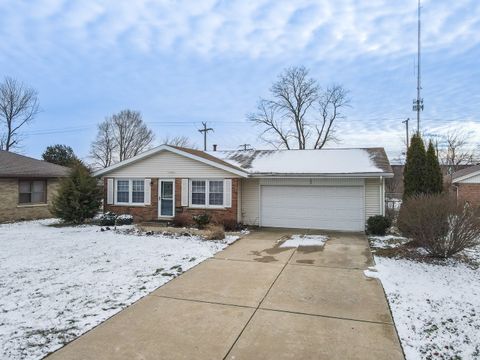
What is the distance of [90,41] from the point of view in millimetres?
12602

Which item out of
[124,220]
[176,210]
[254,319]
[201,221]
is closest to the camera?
[254,319]

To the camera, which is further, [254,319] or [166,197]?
[166,197]

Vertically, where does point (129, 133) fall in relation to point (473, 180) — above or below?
above

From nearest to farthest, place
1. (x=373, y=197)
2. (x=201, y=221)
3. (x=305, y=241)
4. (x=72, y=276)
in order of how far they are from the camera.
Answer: (x=72, y=276), (x=305, y=241), (x=373, y=197), (x=201, y=221)

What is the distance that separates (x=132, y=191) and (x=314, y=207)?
862 cm

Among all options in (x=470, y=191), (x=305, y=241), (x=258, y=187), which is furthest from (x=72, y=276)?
(x=470, y=191)

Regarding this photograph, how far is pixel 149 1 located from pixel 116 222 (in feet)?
29.5

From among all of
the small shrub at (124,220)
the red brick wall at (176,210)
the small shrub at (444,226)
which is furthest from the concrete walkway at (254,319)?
the small shrub at (124,220)

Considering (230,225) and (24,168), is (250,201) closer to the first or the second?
(230,225)

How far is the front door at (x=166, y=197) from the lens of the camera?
1587 cm

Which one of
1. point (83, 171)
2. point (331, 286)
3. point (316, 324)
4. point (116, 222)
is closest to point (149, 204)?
point (116, 222)

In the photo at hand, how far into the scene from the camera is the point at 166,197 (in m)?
16.0

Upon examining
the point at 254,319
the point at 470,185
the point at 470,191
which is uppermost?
the point at 470,185

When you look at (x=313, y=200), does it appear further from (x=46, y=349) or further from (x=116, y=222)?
(x=46, y=349)
